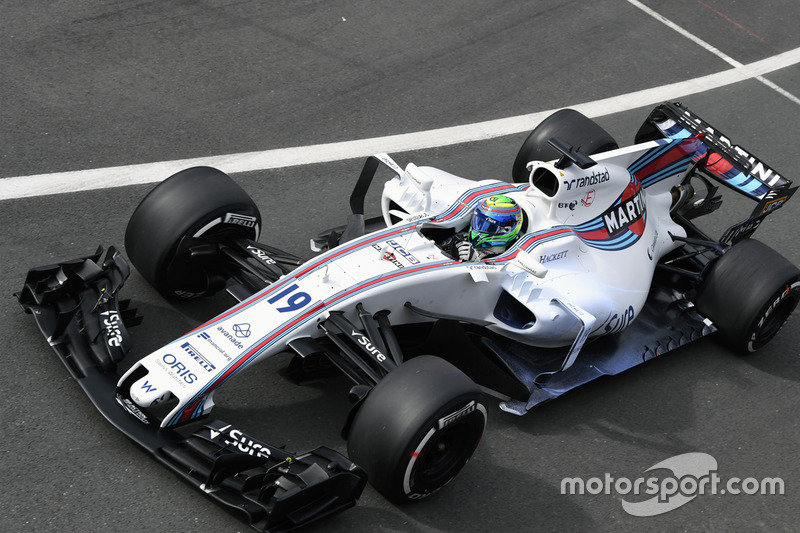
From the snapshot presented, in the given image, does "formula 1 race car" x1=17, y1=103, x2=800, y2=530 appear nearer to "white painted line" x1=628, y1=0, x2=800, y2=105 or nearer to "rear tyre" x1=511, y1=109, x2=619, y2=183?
"rear tyre" x1=511, y1=109, x2=619, y2=183

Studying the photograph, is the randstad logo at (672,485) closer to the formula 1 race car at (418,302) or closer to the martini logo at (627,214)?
the formula 1 race car at (418,302)

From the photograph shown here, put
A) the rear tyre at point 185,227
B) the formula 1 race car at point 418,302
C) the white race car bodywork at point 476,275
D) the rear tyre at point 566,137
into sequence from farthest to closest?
the rear tyre at point 566,137 < the rear tyre at point 185,227 < the white race car bodywork at point 476,275 < the formula 1 race car at point 418,302

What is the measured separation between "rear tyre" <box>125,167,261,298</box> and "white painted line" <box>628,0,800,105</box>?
24.5ft

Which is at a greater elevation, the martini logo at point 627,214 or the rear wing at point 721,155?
the rear wing at point 721,155

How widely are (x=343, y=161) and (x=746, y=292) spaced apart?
3.96m

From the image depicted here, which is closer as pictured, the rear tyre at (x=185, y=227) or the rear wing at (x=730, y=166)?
the rear tyre at (x=185, y=227)

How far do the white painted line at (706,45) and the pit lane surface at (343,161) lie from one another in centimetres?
7

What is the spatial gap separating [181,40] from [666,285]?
6078mm

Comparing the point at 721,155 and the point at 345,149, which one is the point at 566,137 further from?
the point at 345,149

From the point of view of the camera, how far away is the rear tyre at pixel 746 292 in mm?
7395

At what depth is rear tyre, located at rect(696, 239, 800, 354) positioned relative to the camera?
24.3ft

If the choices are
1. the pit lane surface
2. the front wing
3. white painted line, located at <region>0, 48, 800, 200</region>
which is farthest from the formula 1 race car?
white painted line, located at <region>0, 48, 800, 200</region>

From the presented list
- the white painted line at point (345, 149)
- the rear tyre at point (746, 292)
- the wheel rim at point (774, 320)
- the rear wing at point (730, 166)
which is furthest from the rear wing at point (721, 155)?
the white painted line at point (345, 149)

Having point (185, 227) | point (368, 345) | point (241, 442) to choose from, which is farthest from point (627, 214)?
point (241, 442)
